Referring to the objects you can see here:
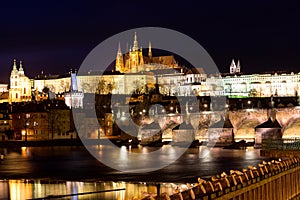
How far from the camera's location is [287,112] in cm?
4834

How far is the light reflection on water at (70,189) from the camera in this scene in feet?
64.9

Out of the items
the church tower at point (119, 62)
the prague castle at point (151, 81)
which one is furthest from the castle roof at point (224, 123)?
the church tower at point (119, 62)

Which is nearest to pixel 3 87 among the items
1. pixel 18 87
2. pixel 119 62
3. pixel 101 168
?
pixel 18 87

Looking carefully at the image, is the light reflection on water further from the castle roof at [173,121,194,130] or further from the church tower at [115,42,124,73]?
the church tower at [115,42,124,73]

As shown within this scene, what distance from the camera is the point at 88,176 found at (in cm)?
Answer: 2711

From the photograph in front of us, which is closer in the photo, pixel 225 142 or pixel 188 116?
pixel 225 142

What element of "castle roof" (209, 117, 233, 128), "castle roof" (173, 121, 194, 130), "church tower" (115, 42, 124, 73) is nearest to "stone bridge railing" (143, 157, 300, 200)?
"castle roof" (209, 117, 233, 128)

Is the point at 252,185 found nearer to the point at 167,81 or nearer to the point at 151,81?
the point at 151,81

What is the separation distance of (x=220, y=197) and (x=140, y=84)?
102544 mm

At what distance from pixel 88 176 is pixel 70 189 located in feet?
16.5

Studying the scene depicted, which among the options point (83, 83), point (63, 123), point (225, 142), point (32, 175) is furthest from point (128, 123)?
point (83, 83)

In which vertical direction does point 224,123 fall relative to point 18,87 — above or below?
below

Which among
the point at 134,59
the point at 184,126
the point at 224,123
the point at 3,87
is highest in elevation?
the point at 134,59

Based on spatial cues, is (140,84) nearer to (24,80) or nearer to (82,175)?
(24,80)
